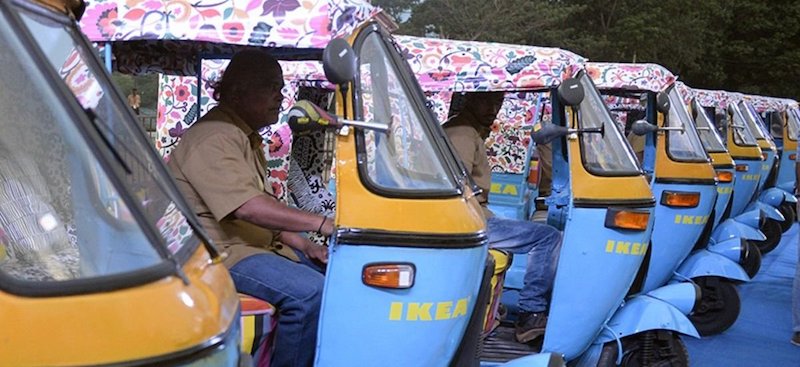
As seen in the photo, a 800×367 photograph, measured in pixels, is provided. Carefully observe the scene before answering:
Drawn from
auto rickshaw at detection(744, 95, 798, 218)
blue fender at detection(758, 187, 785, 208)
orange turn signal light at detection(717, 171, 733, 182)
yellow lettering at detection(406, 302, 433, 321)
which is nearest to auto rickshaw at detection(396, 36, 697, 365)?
yellow lettering at detection(406, 302, 433, 321)

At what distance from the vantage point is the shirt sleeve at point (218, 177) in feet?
10.5

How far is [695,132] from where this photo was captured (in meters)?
6.70

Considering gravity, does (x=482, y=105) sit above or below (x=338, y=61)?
below

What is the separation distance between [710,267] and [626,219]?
7.56 feet

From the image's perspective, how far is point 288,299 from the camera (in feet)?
10.4

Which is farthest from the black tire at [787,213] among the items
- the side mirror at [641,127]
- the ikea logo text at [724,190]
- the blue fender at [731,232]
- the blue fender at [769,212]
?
the side mirror at [641,127]

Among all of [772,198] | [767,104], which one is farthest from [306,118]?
[767,104]

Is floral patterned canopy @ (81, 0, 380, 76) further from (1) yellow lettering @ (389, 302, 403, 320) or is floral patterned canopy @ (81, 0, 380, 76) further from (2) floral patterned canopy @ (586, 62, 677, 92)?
(2) floral patterned canopy @ (586, 62, 677, 92)

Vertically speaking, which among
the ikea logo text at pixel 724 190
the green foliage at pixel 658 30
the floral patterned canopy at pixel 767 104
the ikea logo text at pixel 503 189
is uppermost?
the ikea logo text at pixel 724 190

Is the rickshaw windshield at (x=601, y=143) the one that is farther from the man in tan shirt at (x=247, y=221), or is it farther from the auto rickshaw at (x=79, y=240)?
the auto rickshaw at (x=79, y=240)

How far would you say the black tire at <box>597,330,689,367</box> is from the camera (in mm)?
5145

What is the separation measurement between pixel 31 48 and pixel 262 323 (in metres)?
1.43

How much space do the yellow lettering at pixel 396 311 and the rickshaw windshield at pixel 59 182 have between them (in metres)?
1.30

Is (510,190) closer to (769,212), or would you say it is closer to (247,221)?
(769,212)
